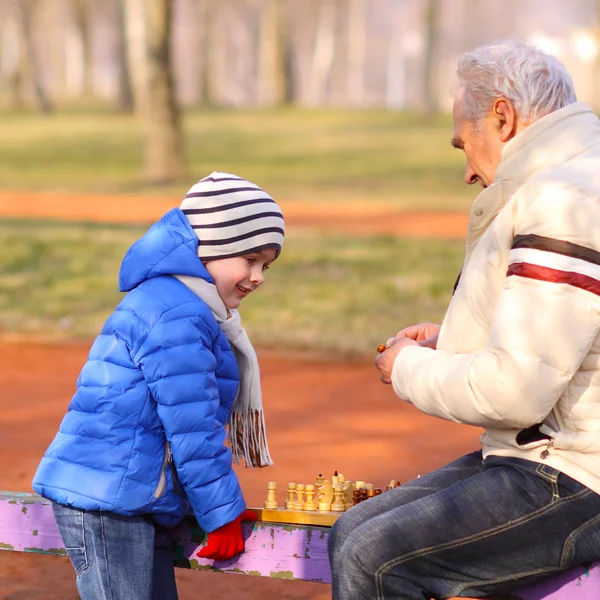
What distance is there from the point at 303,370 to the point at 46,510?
588 centimetres

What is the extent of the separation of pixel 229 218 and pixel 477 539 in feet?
3.57

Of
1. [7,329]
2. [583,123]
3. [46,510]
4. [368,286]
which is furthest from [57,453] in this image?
[368,286]

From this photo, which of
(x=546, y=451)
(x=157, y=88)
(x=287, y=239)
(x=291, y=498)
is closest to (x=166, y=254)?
(x=291, y=498)

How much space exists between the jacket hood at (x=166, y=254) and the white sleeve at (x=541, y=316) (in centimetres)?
86

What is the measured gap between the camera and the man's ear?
3.05 m

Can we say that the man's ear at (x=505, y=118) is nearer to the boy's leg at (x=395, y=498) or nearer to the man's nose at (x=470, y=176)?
the man's nose at (x=470, y=176)

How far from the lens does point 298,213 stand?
65.7ft

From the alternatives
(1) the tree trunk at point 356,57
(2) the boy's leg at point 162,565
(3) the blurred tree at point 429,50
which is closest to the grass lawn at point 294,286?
(2) the boy's leg at point 162,565

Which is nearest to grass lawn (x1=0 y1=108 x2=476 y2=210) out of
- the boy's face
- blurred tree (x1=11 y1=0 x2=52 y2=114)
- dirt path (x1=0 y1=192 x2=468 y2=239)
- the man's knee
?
dirt path (x1=0 y1=192 x2=468 y2=239)

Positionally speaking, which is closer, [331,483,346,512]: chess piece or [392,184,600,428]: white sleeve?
[392,184,600,428]: white sleeve

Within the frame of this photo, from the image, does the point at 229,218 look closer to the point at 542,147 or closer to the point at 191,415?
the point at 191,415

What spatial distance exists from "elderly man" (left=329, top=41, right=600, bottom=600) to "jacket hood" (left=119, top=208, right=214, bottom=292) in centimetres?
64

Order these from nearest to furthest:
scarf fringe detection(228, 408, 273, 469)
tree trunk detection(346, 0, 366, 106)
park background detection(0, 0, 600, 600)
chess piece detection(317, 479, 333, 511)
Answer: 1. chess piece detection(317, 479, 333, 511)
2. scarf fringe detection(228, 408, 273, 469)
3. park background detection(0, 0, 600, 600)
4. tree trunk detection(346, 0, 366, 106)

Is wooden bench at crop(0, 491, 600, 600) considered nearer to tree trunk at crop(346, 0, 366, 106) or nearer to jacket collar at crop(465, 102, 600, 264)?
jacket collar at crop(465, 102, 600, 264)
